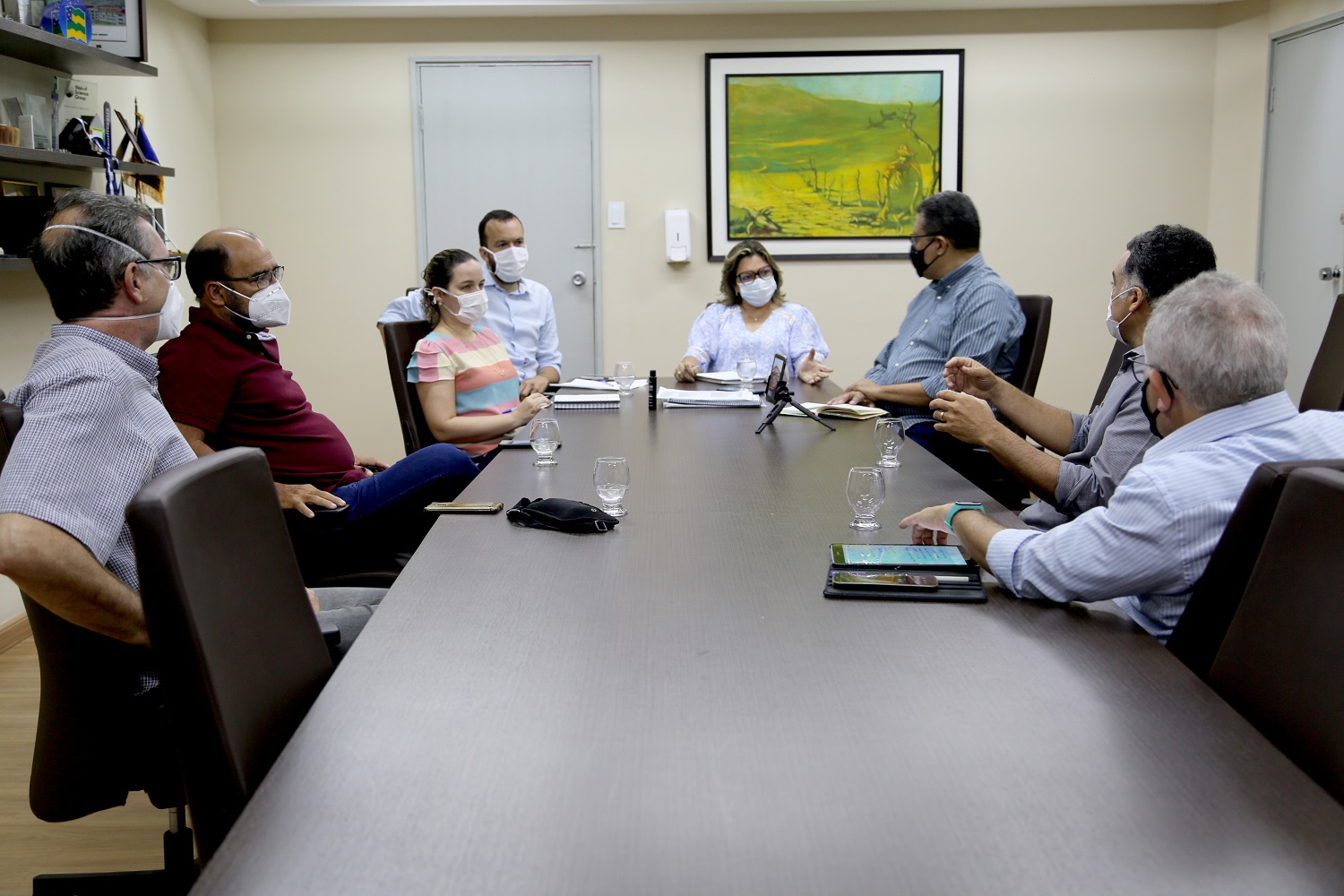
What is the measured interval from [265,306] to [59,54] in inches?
66.7

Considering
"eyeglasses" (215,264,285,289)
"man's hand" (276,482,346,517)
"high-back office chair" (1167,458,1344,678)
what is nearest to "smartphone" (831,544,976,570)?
"high-back office chair" (1167,458,1344,678)

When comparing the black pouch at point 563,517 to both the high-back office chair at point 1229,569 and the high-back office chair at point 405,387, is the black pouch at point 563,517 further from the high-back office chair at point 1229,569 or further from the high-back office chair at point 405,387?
the high-back office chair at point 405,387

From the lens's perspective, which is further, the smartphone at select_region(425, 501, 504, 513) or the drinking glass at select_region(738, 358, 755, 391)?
the drinking glass at select_region(738, 358, 755, 391)

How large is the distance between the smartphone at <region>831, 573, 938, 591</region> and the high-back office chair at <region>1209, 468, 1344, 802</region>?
381 mm

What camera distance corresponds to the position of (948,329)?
12.0ft

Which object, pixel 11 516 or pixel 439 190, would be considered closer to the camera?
pixel 11 516

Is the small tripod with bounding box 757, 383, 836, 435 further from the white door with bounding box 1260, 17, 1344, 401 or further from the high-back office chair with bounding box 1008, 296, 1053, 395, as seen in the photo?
the white door with bounding box 1260, 17, 1344, 401

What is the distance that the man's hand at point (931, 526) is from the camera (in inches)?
68.1

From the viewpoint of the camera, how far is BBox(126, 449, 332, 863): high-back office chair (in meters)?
1.10

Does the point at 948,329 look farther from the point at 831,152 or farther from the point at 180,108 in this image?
the point at 180,108

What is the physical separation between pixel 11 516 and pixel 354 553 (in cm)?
108

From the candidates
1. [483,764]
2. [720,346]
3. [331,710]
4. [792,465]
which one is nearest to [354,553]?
[792,465]

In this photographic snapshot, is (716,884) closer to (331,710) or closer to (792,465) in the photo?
(331,710)

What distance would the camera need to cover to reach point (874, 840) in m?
0.86
